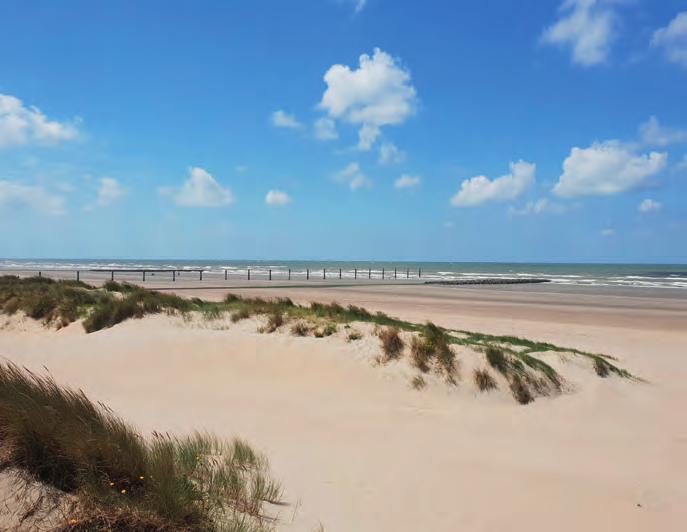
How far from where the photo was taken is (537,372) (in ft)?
32.0

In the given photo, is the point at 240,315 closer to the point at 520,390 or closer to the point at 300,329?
the point at 300,329

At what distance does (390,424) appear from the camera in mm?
7535

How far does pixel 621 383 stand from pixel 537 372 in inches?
78.5

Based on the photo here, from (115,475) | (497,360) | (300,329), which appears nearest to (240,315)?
(300,329)

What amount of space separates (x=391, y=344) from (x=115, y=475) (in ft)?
24.1

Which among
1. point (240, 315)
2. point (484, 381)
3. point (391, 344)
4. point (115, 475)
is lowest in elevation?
point (484, 381)

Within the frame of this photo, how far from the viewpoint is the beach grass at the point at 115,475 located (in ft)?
11.0

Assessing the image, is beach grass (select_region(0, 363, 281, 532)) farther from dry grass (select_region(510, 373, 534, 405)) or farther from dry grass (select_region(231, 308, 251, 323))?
dry grass (select_region(231, 308, 251, 323))

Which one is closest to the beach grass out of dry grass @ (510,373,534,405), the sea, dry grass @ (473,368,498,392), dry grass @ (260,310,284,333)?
dry grass @ (473,368,498,392)

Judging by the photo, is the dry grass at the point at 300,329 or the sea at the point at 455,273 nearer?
the dry grass at the point at 300,329

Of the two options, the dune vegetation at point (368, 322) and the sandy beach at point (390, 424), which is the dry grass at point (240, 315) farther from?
the sandy beach at point (390, 424)

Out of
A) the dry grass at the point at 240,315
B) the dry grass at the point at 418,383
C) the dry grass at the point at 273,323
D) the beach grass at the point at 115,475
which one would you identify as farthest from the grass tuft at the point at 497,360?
Answer: the dry grass at the point at 240,315

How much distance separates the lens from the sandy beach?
189 inches

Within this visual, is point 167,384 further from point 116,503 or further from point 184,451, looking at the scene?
point 116,503
